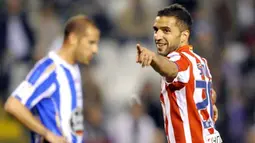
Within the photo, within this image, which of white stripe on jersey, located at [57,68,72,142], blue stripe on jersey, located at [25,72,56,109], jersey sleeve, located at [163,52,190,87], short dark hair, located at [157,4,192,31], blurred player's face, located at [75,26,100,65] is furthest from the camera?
blurred player's face, located at [75,26,100,65]

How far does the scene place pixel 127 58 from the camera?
49.1ft

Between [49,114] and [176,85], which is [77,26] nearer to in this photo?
[49,114]

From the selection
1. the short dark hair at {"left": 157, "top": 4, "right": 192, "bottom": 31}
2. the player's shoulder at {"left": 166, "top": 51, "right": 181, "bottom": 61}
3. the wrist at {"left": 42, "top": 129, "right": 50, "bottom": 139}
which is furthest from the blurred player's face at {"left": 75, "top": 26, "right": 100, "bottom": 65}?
the player's shoulder at {"left": 166, "top": 51, "right": 181, "bottom": 61}

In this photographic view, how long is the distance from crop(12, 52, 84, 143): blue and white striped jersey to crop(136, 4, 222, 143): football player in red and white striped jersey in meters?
1.84

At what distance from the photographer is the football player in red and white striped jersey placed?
7441 millimetres

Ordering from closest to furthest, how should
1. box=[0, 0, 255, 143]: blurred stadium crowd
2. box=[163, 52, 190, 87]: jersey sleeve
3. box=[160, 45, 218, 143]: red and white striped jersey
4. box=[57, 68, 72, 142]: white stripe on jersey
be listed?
box=[163, 52, 190, 87]: jersey sleeve, box=[160, 45, 218, 143]: red and white striped jersey, box=[57, 68, 72, 142]: white stripe on jersey, box=[0, 0, 255, 143]: blurred stadium crowd

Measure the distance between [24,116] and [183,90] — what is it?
2077 mm

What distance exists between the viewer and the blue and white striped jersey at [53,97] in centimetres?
909

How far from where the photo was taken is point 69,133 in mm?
9219

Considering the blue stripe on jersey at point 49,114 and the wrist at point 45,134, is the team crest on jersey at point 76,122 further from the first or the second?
the wrist at point 45,134

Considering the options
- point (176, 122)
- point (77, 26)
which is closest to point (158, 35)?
point (176, 122)

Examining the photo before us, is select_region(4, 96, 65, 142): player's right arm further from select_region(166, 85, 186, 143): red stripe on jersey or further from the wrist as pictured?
select_region(166, 85, 186, 143): red stripe on jersey

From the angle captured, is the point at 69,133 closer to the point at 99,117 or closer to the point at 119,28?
the point at 99,117

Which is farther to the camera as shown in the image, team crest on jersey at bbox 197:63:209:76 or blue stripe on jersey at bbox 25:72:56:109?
blue stripe on jersey at bbox 25:72:56:109
